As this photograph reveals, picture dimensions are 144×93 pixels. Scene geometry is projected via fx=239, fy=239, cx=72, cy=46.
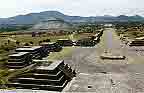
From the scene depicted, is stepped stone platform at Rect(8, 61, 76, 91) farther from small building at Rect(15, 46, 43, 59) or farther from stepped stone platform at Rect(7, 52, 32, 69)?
small building at Rect(15, 46, 43, 59)

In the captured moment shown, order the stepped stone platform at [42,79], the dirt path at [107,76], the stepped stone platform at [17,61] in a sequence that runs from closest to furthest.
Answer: the dirt path at [107,76], the stepped stone platform at [42,79], the stepped stone platform at [17,61]

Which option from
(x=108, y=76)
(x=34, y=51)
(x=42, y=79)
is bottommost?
(x=108, y=76)

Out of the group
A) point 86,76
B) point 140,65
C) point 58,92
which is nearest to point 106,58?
point 140,65

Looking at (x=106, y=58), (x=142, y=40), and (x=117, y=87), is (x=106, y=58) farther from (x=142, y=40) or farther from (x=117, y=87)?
(x=142, y=40)

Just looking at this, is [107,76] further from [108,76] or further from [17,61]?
[17,61]

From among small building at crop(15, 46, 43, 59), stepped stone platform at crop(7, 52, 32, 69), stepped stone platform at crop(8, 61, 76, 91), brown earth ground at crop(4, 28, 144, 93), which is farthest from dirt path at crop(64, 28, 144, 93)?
stepped stone platform at crop(7, 52, 32, 69)

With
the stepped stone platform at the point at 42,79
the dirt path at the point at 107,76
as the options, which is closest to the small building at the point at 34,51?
the dirt path at the point at 107,76

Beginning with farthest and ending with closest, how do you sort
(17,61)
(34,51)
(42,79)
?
(34,51)
(17,61)
(42,79)

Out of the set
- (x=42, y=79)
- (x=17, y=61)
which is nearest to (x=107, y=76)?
(x=42, y=79)

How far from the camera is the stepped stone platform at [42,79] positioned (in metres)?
32.2

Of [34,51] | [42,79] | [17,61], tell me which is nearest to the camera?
[42,79]

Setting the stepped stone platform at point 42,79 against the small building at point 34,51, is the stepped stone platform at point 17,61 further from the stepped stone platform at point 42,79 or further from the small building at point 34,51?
the stepped stone platform at point 42,79

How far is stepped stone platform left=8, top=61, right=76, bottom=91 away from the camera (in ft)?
105

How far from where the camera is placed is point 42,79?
108ft
